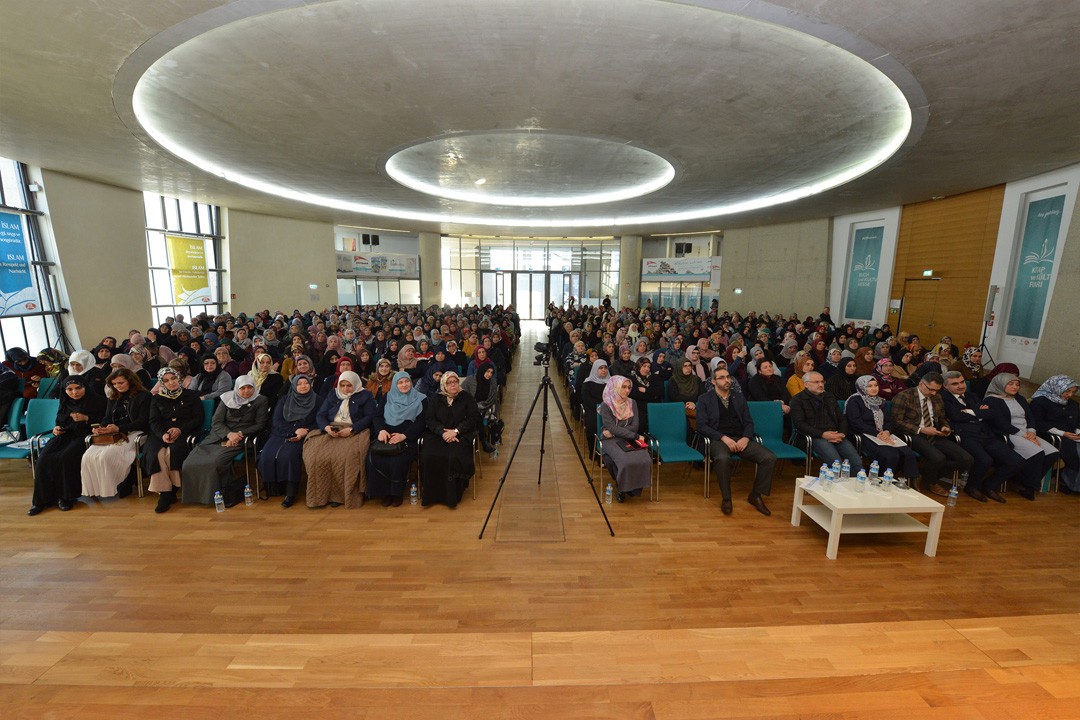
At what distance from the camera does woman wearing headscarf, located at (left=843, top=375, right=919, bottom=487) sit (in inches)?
188

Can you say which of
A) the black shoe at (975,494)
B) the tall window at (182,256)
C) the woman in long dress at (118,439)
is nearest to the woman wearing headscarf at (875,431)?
the black shoe at (975,494)

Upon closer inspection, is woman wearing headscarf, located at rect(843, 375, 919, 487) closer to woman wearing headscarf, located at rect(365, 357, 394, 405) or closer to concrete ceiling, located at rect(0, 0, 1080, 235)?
concrete ceiling, located at rect(0, 0, 1080, 235)

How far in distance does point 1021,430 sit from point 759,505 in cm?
326

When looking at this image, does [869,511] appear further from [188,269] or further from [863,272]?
[188,269]

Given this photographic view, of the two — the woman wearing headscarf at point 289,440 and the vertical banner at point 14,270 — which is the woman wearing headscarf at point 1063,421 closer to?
the woman wearing headscarf at point 289,440

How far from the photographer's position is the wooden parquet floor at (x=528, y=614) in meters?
2.30

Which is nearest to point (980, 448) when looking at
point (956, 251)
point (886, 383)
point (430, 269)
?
point (886, 383)

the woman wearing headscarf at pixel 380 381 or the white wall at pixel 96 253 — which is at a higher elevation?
the white wall at pixel 96 253

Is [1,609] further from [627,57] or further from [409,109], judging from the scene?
[627,57]

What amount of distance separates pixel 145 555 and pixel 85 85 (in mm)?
5598

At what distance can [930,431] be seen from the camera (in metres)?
4.97

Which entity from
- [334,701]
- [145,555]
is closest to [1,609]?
[145,555]

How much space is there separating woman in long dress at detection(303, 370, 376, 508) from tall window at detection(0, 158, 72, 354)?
937 centimetres

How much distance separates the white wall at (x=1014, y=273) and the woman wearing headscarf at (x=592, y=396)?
333 inches
